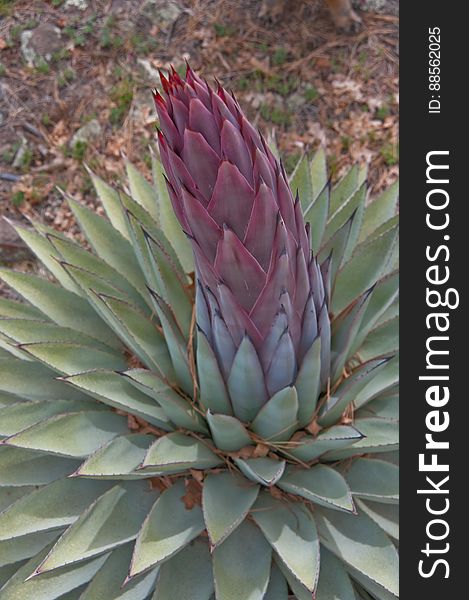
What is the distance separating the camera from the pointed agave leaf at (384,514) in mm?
1705

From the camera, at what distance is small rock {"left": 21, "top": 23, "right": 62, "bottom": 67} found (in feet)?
12.5

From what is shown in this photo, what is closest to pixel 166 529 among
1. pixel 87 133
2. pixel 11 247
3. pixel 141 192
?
pixel 141 192

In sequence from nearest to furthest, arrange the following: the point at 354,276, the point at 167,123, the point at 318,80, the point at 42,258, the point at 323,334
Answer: the point at 167,123 → the point at 323,334 → the point at 354,276 → the point at 42,258 → the point at 318,80

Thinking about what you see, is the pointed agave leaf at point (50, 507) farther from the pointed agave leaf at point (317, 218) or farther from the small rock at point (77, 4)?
the small rock at point (77, 4)

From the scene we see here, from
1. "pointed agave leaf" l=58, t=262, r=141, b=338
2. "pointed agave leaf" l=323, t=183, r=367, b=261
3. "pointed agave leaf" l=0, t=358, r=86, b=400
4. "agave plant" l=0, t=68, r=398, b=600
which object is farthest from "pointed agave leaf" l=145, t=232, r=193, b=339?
"pointed agave leaf" l=323, t=183, r=367, b=261

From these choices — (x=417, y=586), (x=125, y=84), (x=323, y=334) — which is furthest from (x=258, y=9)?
(x=417, y=586)

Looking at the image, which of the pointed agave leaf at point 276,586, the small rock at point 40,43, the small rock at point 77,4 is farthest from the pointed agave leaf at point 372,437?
the small rock at point 77,4

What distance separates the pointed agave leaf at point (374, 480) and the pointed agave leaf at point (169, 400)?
400 mm

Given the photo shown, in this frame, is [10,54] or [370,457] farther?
[10,54]

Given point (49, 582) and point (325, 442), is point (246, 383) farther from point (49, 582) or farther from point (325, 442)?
point (49, 582)

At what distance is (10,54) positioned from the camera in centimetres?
385

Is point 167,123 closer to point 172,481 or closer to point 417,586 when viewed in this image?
point 172,481

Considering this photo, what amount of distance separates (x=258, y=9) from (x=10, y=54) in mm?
1423

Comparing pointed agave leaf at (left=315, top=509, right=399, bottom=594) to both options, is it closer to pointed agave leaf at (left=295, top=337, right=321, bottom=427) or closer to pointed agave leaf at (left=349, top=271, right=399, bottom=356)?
pointed agave leaf at (left=295, top=337, right=321, bottom=427)
